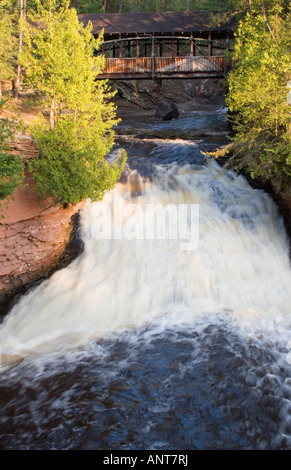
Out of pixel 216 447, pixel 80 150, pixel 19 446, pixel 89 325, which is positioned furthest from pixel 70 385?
pixel 80 150

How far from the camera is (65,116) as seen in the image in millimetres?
10375

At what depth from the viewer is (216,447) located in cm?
553

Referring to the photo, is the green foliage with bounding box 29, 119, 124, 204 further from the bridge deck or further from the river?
the bridge deck

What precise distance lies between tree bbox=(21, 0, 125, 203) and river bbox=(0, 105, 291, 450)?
2186 millimetres

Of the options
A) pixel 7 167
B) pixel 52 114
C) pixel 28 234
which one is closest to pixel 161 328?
pixel 28 234

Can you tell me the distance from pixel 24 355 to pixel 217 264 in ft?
18.4

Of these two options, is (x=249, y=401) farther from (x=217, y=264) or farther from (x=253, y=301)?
(x=217, y=264)

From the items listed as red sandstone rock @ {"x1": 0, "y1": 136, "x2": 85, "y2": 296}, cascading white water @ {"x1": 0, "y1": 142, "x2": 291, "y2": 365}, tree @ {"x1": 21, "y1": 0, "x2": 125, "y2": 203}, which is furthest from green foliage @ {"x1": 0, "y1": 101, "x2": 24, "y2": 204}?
cascading white water @ {"x1": 0, "y1": 142, "x2": 291, "y2": 365}

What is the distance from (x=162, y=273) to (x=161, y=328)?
215 centimetres

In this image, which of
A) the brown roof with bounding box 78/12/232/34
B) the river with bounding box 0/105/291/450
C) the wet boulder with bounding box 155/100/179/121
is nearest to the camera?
the river with bounding box 0/105/291/450

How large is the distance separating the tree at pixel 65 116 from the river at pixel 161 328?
86.1 inches

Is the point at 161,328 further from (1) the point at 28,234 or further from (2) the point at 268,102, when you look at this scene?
(2) the point at 268,102

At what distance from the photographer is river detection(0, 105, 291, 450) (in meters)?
5.98

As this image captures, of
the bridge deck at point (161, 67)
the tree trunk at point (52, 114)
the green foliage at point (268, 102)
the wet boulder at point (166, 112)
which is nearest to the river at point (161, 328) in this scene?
the green foliage at point (268, 102)
